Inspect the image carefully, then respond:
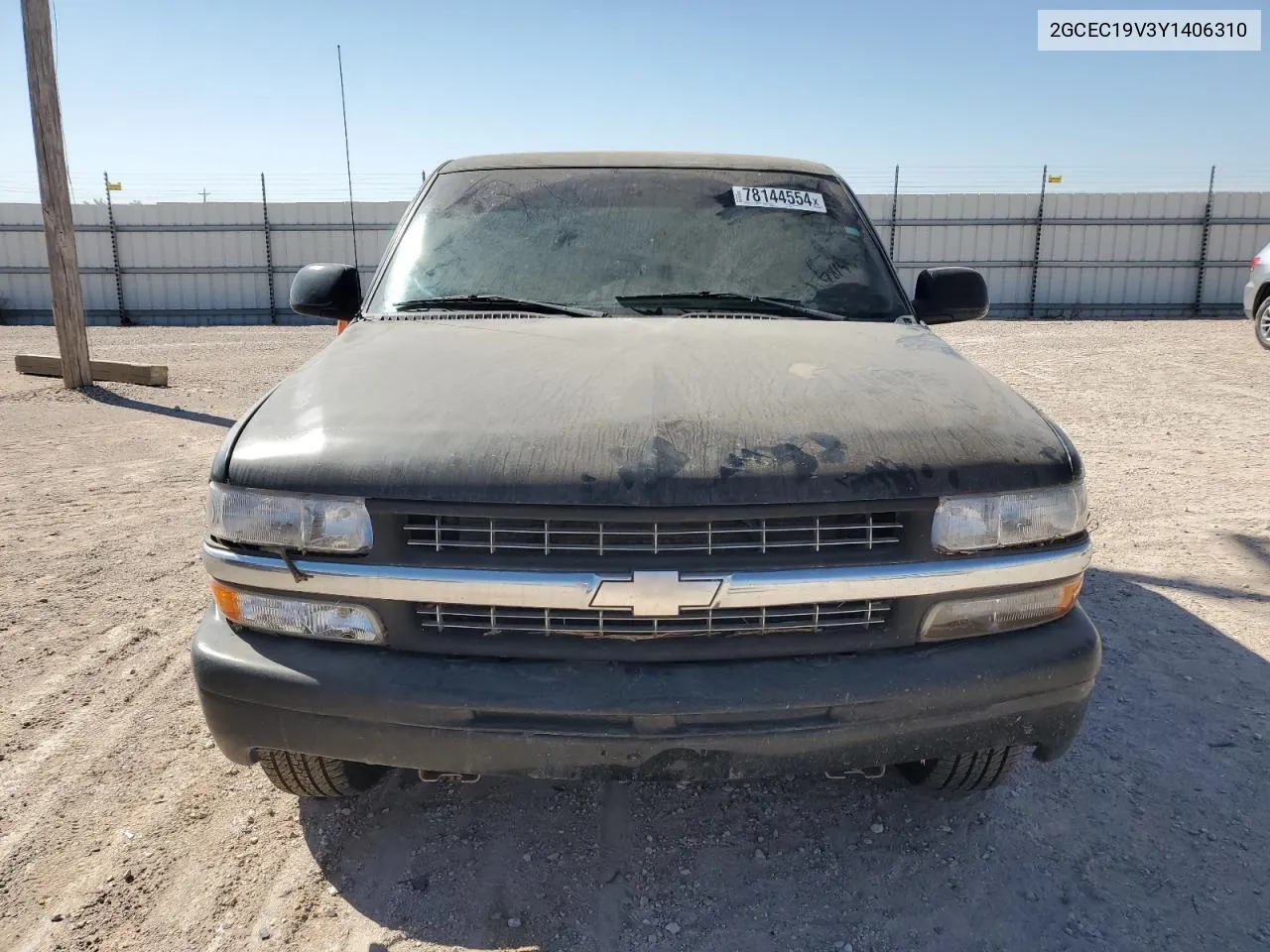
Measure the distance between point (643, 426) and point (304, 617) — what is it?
863mm

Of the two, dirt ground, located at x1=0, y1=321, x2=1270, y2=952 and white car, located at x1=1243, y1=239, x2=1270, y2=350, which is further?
white car, located at x1=1243, y1=239, x2=1270, y2=350

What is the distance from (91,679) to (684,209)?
2.74m

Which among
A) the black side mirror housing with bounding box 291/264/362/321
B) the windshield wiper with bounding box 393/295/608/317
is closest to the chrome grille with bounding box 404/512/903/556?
the windshield wiper with bounding box 393/295/608/317

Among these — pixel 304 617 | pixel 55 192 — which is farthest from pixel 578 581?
pixel 55 192

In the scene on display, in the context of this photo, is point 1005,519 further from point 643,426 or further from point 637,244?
point 637,244

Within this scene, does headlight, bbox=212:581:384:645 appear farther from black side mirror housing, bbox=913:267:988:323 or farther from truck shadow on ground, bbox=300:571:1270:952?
black side mirror housing, bbox=913:267:988:323

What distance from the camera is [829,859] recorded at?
2.33 m

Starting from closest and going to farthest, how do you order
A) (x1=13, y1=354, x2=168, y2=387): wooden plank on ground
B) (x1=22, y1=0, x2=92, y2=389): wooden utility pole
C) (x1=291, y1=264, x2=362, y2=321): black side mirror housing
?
1. (x1=291, y1=264, x2=362, y2=321): black side mirror housing
2. (x1=22, y1=0, x2=92, y2=389): wooden utility pole
3. (x1=13, y1=354, x2=168, y2=387): wooden plank on ground

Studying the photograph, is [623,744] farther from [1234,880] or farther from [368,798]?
[1234,880]

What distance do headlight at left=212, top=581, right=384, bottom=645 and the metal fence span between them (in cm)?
2024

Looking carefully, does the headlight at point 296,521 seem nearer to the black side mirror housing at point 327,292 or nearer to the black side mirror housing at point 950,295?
the black side mirror housing at point 327,292

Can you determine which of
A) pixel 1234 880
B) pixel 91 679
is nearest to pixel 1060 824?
pixel 1234 880

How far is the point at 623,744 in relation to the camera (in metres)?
1.88

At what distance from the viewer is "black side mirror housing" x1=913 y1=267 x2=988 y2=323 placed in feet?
11.2
